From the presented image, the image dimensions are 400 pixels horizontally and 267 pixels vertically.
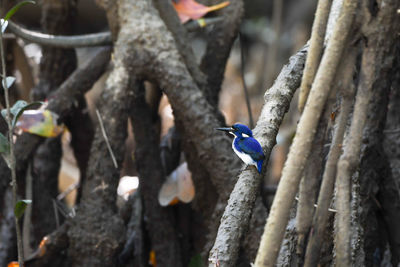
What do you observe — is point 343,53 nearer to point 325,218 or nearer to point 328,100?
point 328,100

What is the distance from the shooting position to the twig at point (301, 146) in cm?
140

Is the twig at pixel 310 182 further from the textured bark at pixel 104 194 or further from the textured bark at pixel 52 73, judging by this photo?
the textured bark at pixel 52 73

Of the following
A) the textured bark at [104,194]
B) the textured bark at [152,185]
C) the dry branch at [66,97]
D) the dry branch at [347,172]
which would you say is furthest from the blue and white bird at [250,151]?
the dry branch at [66,97]

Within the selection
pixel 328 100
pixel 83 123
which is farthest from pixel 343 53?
pixel 83 123

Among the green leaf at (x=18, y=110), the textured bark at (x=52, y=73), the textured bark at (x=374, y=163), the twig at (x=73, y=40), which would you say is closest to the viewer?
the green leaf at (x=18, y=110)

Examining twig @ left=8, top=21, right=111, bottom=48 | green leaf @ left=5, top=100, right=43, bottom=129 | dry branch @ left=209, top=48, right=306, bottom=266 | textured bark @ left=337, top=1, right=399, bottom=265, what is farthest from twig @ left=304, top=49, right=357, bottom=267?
twig @ left=8, top=21, right=111, bottom=48

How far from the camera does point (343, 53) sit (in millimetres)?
1457

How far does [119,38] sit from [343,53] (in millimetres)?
1973

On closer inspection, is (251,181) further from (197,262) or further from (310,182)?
(197,262)

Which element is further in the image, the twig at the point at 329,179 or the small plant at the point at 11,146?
the small plant at the point at 11,146

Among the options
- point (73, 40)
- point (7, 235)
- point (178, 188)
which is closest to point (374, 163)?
point (178, 188)

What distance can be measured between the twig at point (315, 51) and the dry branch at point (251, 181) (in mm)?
390

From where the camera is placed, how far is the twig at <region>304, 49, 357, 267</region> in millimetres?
1484

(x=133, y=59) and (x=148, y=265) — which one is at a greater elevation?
(x=133, y=59)
